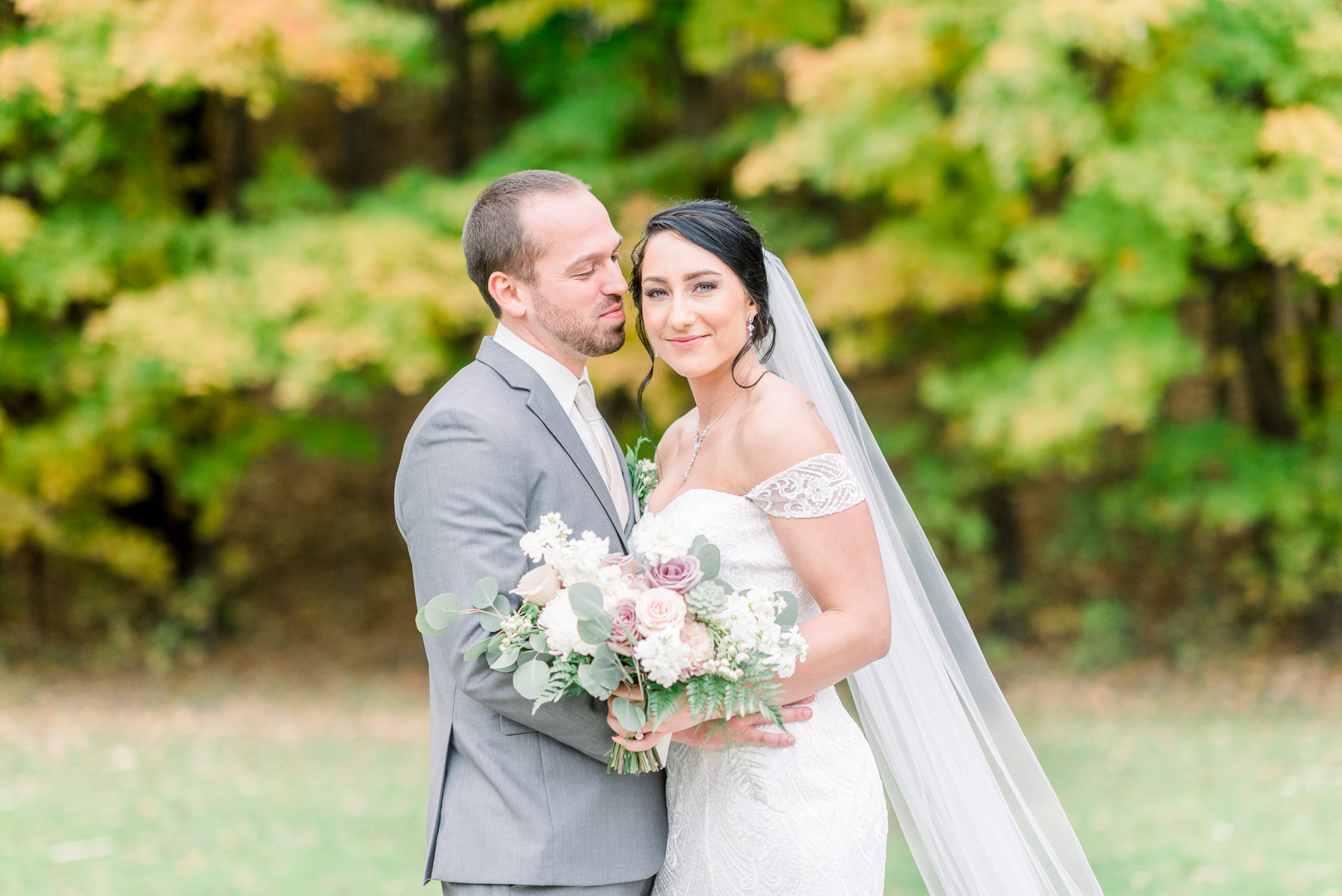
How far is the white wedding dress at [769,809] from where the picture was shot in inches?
110

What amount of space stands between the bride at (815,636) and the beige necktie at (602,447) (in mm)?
122

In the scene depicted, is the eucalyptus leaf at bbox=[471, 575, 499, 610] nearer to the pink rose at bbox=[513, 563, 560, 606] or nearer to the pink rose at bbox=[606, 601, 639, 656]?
the pink rose at bbox=[513, 563, 560, 606]

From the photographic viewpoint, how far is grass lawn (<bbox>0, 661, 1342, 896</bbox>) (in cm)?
617

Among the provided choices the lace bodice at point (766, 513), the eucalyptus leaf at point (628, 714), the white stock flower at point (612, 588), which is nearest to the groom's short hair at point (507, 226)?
the lace bodice at point (766, 513)

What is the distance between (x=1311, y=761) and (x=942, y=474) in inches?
145

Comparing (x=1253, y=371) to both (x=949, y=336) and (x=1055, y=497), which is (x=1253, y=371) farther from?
(x=1055, y=497)

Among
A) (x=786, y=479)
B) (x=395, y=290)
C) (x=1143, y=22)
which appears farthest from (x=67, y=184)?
(x=786, y=479)

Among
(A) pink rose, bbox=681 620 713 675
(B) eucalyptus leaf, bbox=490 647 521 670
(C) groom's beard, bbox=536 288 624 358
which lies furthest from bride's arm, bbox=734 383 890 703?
(B) eucalyptus leaf, bbox=490 647 521 670

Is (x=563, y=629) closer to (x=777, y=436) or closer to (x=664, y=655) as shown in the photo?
(x=664, y=655)

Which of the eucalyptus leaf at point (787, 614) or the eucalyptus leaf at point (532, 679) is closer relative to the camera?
the eucalyptus leaf at point (532, 679)

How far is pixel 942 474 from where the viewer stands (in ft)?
33.8

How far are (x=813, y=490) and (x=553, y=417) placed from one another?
24.8 inches

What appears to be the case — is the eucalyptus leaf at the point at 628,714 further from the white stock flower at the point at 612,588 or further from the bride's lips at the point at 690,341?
the bride's lips at the point at 690,341

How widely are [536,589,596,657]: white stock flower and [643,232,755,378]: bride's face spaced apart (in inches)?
30.7
